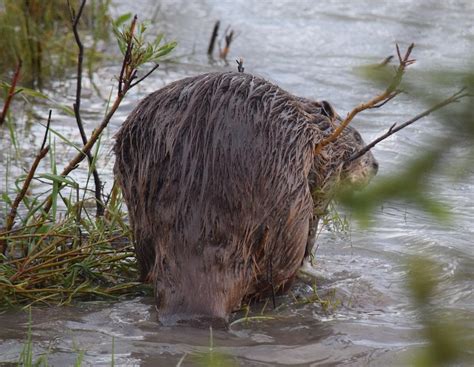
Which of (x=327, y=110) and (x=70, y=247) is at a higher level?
(x=327, y=110)

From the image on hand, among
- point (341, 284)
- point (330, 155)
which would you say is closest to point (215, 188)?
point (330, 155)

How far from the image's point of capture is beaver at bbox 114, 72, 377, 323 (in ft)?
8.37

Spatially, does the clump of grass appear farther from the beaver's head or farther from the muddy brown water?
the beaver's head

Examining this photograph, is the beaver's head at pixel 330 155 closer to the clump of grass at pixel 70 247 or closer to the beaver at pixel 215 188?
the beaver at pixel 215 188

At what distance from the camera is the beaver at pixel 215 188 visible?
100 inches

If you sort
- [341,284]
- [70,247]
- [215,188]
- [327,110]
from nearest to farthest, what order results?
[215,188] → [70,247] → [341,284] → [327,110]

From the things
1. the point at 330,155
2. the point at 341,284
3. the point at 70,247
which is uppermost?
the point at 330,155

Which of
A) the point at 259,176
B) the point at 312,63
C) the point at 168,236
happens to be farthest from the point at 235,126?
the point at 312,63

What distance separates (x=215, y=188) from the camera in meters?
2.54

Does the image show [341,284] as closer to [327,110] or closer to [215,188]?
[327,110]

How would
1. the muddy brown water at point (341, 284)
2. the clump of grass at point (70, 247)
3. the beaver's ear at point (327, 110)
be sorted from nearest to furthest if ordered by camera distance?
the muddy brown water at point (341, 284) < the clump of grass at point (70, 247) < the beaver's ear at point (327, 110)

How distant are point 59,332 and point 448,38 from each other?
15.3ft

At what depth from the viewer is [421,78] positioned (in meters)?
0.64

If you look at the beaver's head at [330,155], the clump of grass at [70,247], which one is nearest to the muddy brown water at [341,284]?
the clump of grass at [70,247]
